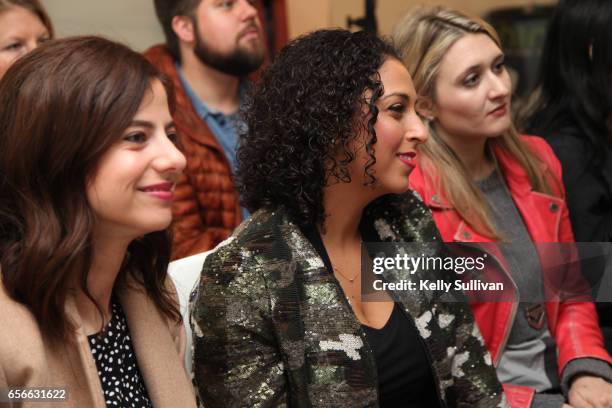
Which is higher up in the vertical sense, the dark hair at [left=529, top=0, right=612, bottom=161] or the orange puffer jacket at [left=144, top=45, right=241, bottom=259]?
the dark hair at [left=529, top=0, right=612, bottom=161]

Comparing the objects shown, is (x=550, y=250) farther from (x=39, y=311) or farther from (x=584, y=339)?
(x=39, y=311)

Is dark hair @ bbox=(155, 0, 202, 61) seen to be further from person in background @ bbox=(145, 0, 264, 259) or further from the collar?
the collar

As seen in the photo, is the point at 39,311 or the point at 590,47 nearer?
the point at 39,311

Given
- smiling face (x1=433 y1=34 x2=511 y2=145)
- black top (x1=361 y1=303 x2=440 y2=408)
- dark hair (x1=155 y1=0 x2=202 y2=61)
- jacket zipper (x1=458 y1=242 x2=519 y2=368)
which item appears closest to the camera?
black top (x1=361 y1=303 x2=440 y2=408)

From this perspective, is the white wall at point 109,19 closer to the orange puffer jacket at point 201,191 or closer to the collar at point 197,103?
the collar at point 197,103

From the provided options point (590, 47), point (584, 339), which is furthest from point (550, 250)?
point (590, 47)

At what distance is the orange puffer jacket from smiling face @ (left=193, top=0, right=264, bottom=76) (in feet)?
0.72

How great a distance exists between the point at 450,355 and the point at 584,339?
1.82 ft

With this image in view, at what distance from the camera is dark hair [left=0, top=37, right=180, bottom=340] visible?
1.25 meters

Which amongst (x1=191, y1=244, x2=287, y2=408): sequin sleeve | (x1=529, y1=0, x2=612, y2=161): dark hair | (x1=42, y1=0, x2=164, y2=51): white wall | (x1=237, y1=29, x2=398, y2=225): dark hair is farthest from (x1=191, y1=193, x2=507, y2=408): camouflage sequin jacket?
(x1=42, y1=0, x2=164, y2=51): white wall

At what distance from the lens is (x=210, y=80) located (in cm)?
276

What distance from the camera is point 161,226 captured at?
1370mm

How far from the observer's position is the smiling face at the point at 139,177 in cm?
131

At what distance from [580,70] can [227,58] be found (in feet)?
3.98
